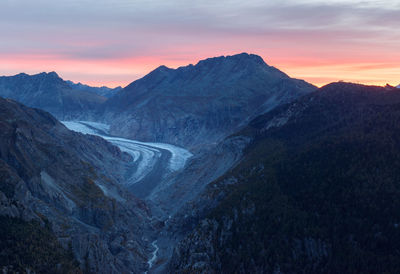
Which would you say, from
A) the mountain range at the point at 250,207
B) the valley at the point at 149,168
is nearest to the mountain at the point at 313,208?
the mountain range at the point at 250,207

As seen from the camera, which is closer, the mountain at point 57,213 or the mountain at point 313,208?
the mountain at point 57,213

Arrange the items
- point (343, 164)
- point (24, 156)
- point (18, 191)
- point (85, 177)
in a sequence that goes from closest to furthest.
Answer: point (18, 191) → point (343, 164) → point (24, 156) → point (85, 177)

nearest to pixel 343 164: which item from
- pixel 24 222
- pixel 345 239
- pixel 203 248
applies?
pixel 345 239

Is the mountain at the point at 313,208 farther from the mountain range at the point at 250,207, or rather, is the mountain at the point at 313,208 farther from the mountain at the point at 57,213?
the mountain at the point at 57,213

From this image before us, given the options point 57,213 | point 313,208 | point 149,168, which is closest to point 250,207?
point 313,208

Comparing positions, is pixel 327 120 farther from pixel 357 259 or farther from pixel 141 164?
pixel 141 164

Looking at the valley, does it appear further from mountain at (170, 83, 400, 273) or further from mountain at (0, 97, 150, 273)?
mountain at (170, 83, 400, 273)

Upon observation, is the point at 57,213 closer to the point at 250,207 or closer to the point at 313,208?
the point at 250,207
